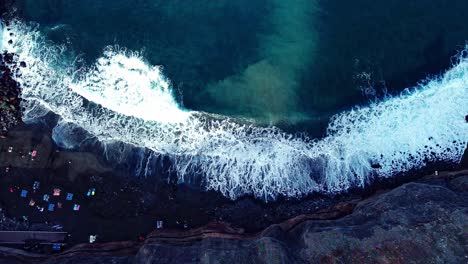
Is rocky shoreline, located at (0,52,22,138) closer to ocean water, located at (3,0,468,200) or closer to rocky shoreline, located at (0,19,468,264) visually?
rocky shoreline, located at (0,19,468,264)

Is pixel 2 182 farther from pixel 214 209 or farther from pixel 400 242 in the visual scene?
pixel 400 242

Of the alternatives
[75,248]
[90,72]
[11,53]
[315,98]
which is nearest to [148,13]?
[90,72]

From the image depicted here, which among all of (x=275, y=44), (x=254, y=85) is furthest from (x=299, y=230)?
(x=275, y=44)

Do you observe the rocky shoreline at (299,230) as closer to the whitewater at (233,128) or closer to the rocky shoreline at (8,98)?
the rocky shoreline at (8,98)

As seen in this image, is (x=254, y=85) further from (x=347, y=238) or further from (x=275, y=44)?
(x=347, y=238)

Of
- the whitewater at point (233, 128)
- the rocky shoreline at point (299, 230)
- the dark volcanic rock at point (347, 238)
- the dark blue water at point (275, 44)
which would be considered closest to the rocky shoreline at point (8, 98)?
the rocky shoreline at point (299, 230)

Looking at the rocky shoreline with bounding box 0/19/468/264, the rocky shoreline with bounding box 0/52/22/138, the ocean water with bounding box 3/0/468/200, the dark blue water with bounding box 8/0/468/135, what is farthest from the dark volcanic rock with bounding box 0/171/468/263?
the rocky shoreline with bounding box 0/52/22/138
